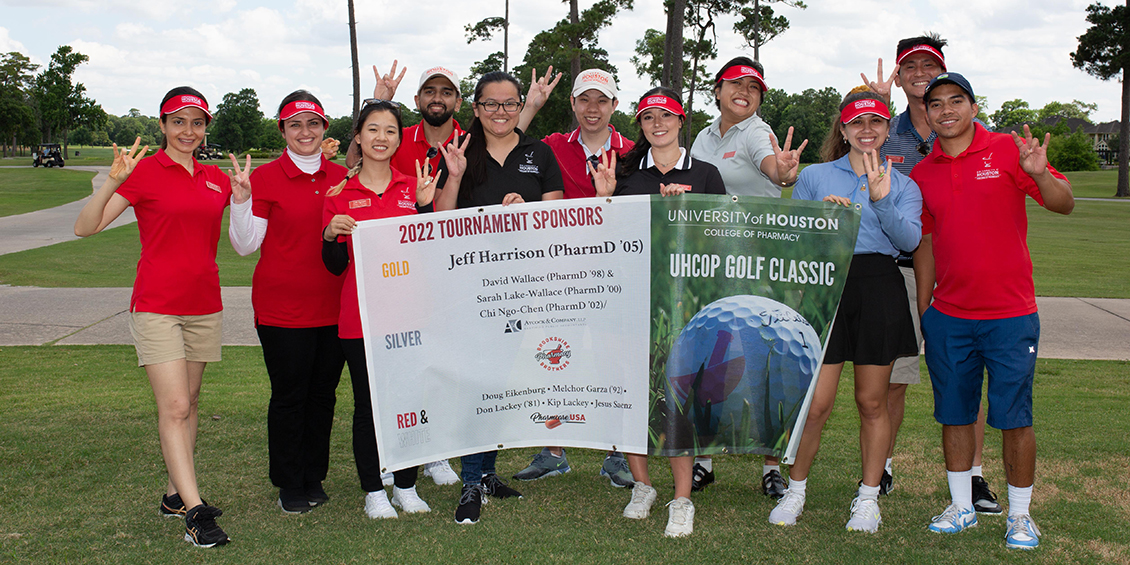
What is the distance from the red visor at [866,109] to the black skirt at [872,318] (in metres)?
0.71

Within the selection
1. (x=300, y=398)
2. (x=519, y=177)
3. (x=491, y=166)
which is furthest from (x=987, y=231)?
(x=300, y=398)

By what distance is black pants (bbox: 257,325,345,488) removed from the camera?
174 inches

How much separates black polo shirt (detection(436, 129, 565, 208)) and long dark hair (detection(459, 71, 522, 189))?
0.05 feet

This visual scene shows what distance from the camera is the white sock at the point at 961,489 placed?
4266 mm

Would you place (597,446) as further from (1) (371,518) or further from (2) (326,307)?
(2) (326,307)

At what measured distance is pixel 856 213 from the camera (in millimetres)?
4020

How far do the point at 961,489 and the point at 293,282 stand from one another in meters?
3.71

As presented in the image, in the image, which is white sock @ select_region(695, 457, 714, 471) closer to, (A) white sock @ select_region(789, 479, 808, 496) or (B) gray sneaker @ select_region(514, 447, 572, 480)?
(A) white sock @ select_region(789, 479, 808, 496)

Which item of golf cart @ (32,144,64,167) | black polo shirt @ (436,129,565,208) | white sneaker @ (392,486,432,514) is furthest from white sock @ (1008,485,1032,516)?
golf cart @ (32,144,64,167)

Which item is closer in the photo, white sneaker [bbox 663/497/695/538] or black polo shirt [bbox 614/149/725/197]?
white sneaker [bbox 663/497/695/538]

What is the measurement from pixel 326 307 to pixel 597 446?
1.66 metres

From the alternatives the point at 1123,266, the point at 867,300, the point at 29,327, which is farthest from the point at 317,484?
the point at 1123,266

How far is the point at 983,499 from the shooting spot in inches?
178

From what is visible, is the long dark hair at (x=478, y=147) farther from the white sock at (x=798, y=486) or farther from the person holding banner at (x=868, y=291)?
the white sock at (x=798, y=486)
